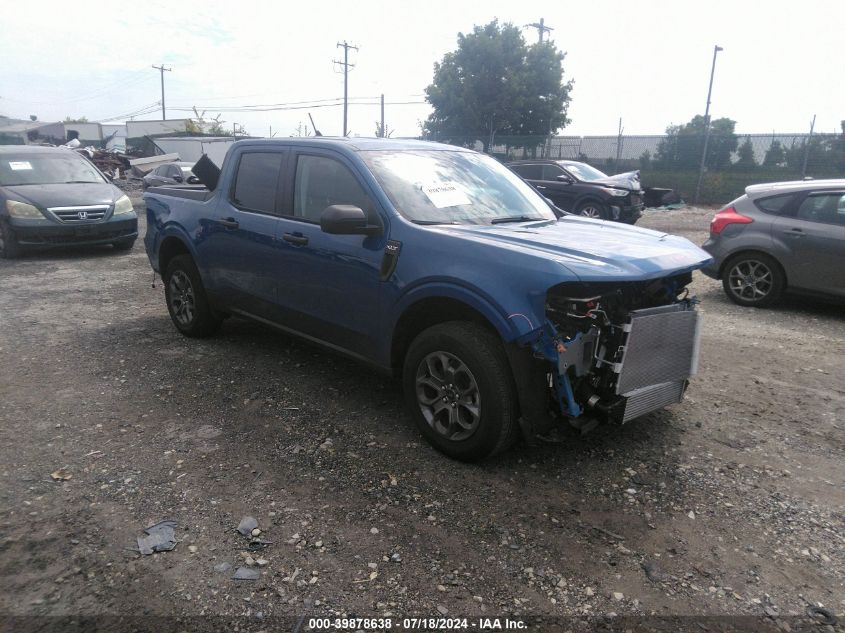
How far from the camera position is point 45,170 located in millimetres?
10594

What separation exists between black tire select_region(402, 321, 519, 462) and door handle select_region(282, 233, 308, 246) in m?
1.22

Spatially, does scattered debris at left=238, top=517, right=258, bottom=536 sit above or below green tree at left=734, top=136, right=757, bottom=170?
below

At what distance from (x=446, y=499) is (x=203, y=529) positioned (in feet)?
4.01

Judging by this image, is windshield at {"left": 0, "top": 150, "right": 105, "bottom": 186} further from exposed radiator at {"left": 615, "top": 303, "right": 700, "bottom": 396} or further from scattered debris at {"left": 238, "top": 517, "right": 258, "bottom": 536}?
exposed radiator at {"left": 615, "top": 303, "right": 700, "bottom": 396}

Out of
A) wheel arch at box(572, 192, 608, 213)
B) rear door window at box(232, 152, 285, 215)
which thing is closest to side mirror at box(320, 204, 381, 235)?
rear door window at box(232, 152, 285, 215)

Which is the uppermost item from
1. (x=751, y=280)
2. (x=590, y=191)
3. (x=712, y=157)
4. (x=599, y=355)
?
(x=712, y=157)

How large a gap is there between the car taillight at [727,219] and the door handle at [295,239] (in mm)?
5400

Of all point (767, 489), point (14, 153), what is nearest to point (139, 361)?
point (767, 489)

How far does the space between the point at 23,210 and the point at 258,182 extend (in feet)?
22.3

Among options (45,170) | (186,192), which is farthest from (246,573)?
(45,170)

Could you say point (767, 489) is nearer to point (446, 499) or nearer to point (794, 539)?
point (794, 539)

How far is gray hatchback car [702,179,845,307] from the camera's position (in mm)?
6691

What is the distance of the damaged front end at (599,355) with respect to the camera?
320 cm

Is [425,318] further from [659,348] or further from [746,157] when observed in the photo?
[746,157]
